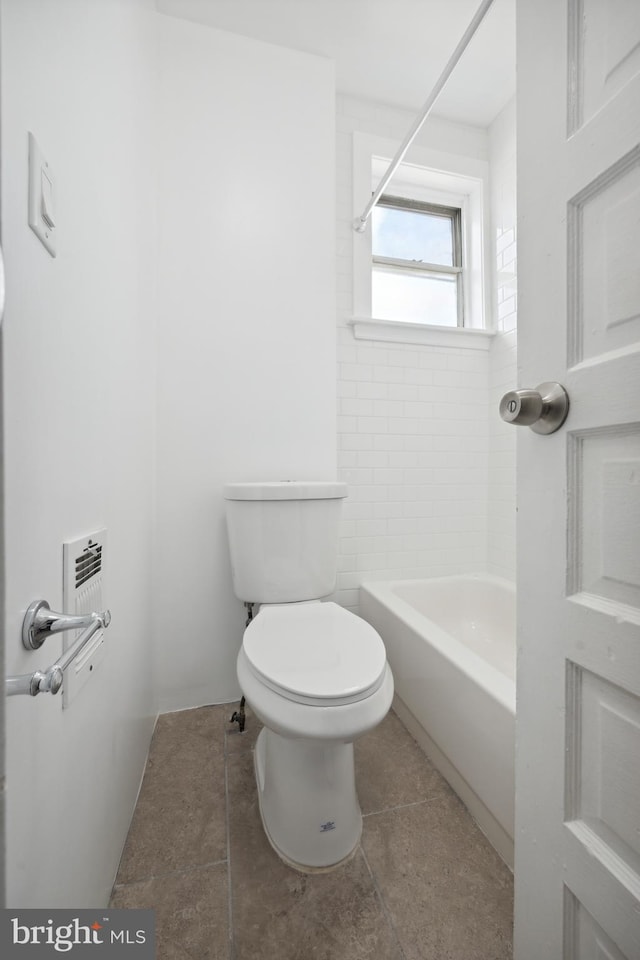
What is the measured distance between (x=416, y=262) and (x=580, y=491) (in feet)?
5.93

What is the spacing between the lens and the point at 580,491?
1.50ft

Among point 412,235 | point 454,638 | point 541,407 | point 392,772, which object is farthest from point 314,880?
point 412,235

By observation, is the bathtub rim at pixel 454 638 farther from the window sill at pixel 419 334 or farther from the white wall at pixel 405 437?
the window sill at pixel 419 334

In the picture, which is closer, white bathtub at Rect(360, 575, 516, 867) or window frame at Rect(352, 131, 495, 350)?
white bathtub at Rect(360, 575, 516, 867)

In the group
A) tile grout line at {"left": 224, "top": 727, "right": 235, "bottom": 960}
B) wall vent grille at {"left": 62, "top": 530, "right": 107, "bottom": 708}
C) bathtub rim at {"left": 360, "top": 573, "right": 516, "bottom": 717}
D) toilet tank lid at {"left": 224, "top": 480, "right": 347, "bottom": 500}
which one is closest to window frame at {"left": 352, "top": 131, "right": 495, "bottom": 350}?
toilet tank lid at {"left": 224, "top": 480, "right": 347, "bottom": 500}

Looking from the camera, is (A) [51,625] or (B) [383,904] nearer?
(A) [51,625]

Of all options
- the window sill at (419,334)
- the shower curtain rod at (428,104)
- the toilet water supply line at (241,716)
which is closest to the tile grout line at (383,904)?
the toilet water supply line at (241,716)

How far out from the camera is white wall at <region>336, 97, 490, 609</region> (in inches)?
68.2

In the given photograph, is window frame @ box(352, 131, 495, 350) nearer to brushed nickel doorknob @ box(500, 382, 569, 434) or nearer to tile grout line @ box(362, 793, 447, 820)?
brushed nickel doorknob @ box(500, 382, 569, 434)

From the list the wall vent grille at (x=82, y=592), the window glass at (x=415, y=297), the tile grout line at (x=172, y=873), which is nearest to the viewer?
the wall vent grille at (x=82, y=592)

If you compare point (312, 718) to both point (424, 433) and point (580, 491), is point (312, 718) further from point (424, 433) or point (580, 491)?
point (424, 433)

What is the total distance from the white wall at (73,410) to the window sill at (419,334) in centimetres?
90

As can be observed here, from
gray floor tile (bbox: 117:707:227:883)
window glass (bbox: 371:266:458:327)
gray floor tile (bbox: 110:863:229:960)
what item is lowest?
gray floor tile (bbox: 110:863:229:960)

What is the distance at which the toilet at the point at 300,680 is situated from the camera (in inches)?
31.3
